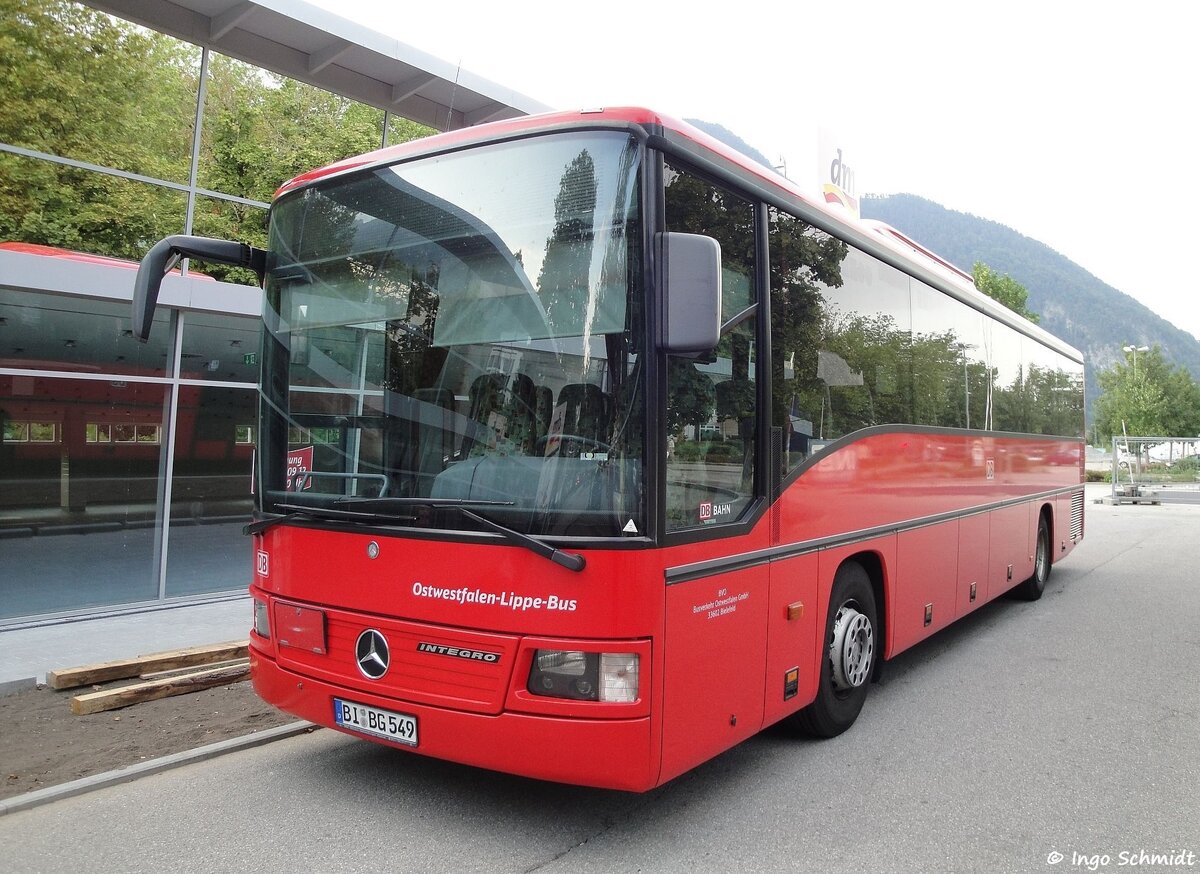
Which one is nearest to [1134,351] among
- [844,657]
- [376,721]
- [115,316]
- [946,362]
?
[946,362]

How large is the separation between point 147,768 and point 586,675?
2.77 metres

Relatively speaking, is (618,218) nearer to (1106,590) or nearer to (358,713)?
(358,713)

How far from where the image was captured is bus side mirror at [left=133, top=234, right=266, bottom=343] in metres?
4.28

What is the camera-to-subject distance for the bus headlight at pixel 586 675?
366 cm

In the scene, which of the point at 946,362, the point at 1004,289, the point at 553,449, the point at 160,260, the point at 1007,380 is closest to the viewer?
the point at 553,449

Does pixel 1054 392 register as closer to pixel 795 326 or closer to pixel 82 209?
pixel 795 326

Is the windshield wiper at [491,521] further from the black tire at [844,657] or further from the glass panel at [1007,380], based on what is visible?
the glass panel at [1007,380]

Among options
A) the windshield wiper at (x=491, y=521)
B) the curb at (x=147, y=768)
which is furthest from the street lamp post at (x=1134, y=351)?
the windshield wiper at (x=491, y=521)

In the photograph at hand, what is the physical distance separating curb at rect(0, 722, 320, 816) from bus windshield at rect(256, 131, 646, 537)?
1.59 meters

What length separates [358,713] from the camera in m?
4.18

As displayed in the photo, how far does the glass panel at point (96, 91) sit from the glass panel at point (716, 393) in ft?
24.6

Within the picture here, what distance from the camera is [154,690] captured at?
610 centimetres

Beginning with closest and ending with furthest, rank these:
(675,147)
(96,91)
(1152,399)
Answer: (675,147) → (96,91) → (1152,399)

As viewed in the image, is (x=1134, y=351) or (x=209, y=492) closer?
(x=209, y=492)
